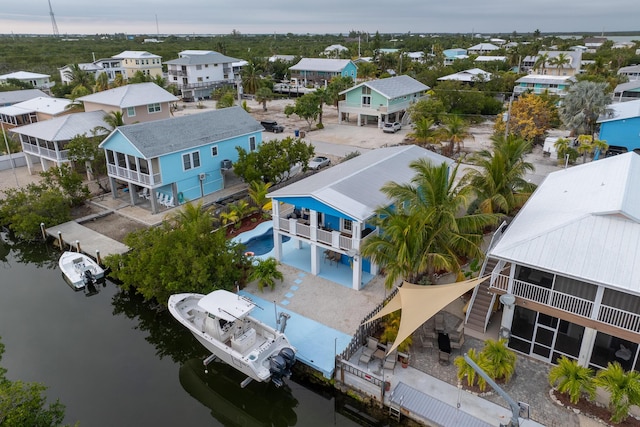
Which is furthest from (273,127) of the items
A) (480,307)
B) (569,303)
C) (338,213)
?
→ (569,303)

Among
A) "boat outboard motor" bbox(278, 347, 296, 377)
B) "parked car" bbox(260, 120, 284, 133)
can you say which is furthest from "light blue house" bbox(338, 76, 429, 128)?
"boat outboard motor" bbox(278, 347, 296, 377)

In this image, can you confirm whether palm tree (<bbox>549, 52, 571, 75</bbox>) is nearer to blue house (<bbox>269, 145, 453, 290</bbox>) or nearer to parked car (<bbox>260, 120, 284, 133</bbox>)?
parked car (<bbox>260, 120, 284, 133</bbox>)

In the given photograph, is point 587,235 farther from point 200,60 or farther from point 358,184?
point 200,60

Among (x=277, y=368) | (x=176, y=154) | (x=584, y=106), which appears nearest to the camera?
(x=277, y=368)

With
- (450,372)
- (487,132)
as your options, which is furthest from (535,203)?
(487,132)

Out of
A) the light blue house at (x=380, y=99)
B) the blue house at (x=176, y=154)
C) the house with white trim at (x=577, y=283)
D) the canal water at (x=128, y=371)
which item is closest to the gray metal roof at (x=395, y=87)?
the light blue house at (x=380, y=99)
